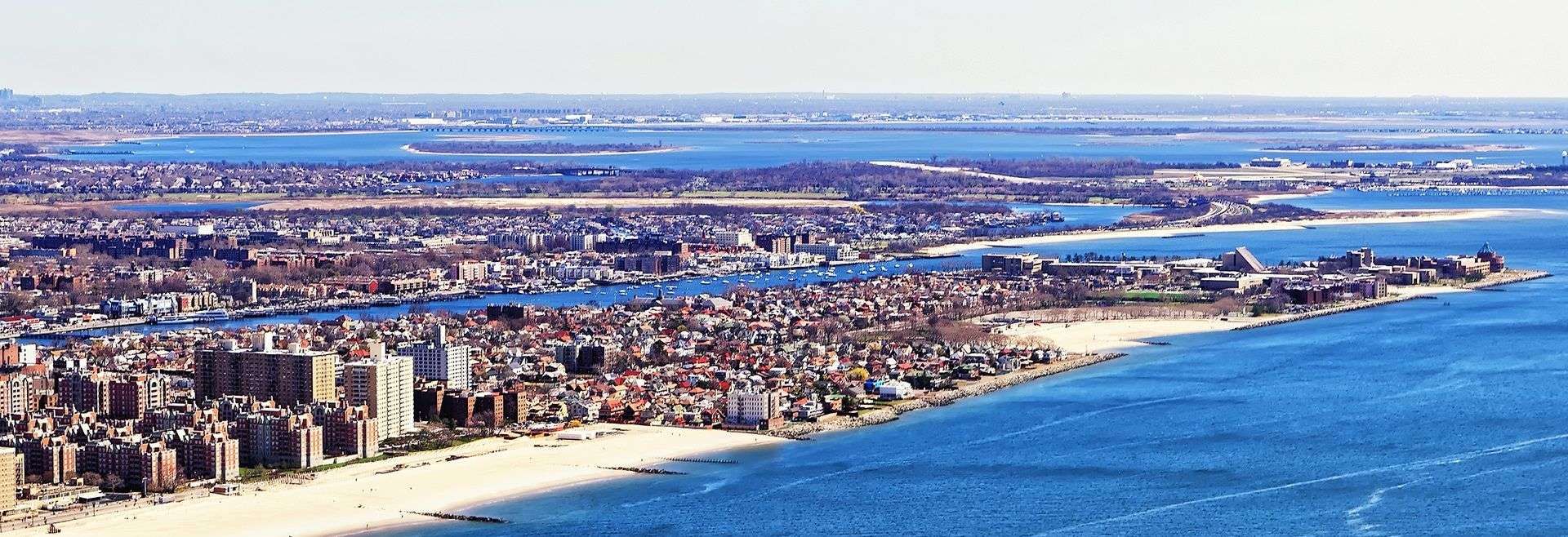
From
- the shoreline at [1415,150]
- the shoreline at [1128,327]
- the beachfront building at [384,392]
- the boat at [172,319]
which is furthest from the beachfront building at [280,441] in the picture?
the shoreline at [1415,150]

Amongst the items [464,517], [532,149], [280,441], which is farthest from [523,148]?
[464,517]

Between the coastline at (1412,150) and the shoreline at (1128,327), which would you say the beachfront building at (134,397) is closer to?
the shoreline at (1128,327)

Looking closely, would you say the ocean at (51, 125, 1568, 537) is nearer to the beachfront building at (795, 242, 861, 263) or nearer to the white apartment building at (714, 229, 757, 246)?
the beachfront building at (795, 242, 861, 263)

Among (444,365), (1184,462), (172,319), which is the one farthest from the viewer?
(172,319)

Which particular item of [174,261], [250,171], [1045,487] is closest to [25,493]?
[1045,487]

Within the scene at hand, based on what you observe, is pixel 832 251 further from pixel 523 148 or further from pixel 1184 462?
pixel 523 148

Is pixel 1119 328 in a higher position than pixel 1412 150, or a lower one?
higher

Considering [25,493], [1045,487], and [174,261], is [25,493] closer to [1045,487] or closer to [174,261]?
[1045,487]
